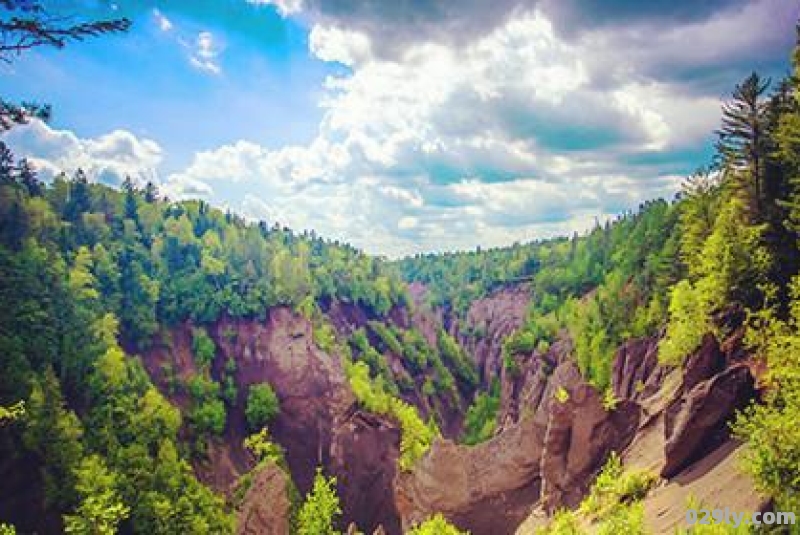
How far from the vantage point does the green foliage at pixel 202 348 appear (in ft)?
342

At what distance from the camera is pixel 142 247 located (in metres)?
118

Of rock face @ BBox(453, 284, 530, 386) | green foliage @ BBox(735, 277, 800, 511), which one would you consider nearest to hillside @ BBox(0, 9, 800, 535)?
green foliage @ BBox(735, 277, 800, 511)

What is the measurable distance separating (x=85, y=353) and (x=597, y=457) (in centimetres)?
5718

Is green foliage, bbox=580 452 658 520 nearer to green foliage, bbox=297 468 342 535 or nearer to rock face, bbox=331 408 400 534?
green foliage, bbox=297 468 342 535

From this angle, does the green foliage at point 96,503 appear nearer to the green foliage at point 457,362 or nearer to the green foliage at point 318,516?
the green foliage at point 318,516

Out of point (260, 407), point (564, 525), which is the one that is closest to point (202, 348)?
point (260, 407)

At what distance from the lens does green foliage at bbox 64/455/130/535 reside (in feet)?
186

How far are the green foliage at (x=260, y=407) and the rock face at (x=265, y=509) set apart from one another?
111 feet

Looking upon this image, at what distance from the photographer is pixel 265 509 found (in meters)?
62.9

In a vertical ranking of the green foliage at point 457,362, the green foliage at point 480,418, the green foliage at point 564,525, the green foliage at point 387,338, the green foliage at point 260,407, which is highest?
the green foliage at point 564,525

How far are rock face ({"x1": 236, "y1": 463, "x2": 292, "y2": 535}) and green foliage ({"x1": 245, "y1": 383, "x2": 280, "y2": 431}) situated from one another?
3385cm

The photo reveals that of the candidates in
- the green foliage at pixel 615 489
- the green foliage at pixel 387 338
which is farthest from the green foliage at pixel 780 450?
the green foliage at pixel 387 338

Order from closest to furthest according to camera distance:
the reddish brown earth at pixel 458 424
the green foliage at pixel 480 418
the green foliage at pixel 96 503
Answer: the reddish brown earth at pixel 458 424, the green foliage at pixel 96 503, the green foliage at pixel 480 418

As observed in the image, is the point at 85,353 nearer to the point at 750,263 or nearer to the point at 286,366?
the point at 286,366
